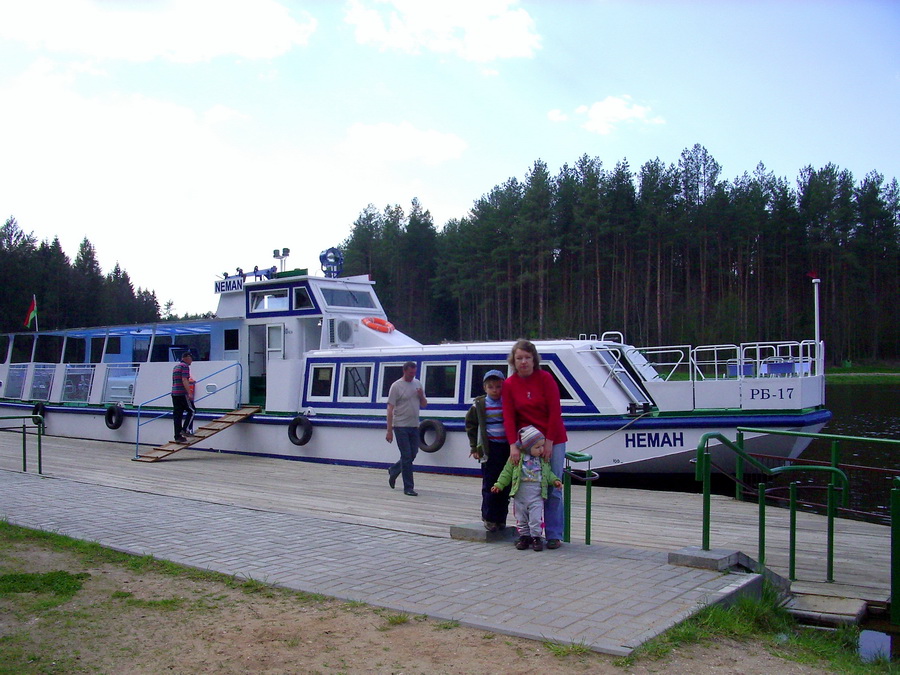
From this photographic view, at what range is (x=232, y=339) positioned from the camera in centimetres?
1730

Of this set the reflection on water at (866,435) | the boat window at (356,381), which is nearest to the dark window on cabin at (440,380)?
the boat window at (356,381)

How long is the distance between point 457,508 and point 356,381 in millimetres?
6007

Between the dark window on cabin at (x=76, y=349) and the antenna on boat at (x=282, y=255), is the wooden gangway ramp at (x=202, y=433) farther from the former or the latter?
the dark window on cabin at (x=76, y=349)

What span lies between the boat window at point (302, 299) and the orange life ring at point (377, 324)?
1158 millimetres

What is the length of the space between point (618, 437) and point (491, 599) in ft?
24.7

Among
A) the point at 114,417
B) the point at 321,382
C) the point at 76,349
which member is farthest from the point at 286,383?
the point at 76,349

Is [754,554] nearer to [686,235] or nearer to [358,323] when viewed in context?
[358,323]

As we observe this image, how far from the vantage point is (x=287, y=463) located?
14.7 meters

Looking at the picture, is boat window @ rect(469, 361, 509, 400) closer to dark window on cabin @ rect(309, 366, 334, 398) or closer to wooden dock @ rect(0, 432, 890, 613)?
wooden dock @ rect(0, 432, 890, 613)

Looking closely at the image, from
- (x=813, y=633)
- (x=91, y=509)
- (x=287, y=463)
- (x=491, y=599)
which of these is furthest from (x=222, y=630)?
(x=287, y=463)

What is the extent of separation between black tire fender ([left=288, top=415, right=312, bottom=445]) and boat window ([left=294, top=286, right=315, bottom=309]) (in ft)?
7.66

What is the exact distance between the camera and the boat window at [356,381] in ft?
47.7

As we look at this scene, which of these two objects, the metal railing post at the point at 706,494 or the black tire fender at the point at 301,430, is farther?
the black tire fender at the point at 301,430

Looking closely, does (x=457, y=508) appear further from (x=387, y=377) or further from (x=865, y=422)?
(x=865, y=422)
